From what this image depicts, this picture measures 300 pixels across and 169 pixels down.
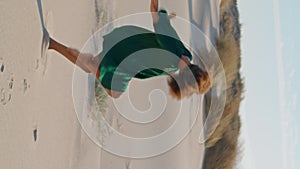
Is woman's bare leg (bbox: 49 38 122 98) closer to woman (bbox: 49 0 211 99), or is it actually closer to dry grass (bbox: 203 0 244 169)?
woman (bbox: 49 0 211 99)

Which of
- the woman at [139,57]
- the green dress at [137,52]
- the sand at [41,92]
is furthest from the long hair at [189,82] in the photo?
the sand at [41,92]

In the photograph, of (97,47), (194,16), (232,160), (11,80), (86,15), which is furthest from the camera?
(194,16)

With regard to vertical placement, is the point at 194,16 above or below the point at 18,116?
above

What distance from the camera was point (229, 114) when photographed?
455 inches

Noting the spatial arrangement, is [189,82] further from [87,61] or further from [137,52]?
[87,61]

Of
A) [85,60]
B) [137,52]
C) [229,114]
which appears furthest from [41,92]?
[229,114]

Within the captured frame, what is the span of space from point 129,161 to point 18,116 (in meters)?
3.28

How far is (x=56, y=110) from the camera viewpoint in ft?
14.8

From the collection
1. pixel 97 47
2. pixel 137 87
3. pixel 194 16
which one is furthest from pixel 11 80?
pixel 194 16

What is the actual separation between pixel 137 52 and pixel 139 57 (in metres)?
0.06

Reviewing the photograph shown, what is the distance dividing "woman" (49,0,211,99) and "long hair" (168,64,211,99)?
0.06ft

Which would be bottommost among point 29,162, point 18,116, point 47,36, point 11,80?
point 29,162

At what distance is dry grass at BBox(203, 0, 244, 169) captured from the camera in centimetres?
1077

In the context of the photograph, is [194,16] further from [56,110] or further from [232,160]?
[56,110]
